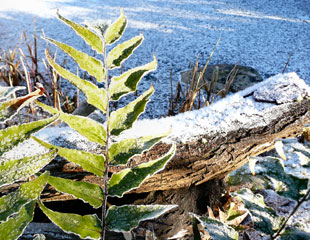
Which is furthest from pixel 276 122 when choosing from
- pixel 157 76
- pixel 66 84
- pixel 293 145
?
pixel 66 84

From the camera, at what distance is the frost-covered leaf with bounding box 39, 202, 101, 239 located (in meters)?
0.38

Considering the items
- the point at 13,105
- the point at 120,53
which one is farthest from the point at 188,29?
the point at 13,105

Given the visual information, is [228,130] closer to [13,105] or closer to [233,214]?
[233,214]

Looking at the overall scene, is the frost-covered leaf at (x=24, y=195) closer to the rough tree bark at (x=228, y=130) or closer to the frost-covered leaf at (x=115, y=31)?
the frost-covered leaf at (x=115, y=31)

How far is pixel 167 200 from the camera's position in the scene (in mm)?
998

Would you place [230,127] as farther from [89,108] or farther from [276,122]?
[89,108]

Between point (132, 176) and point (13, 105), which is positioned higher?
point (13, 105)

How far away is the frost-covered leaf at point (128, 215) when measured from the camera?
15.3 inches

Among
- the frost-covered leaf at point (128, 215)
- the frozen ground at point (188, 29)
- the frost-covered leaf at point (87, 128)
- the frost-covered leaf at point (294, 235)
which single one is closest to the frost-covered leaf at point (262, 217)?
the frost-covered leaf at point (294, 235)

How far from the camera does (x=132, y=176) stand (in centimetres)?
41

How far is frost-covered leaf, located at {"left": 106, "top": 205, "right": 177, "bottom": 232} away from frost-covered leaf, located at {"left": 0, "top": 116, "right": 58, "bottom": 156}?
0.52 ft

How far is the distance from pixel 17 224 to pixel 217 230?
25cm

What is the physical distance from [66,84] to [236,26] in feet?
5.61

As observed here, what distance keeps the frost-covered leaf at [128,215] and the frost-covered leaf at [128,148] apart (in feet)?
0.21
